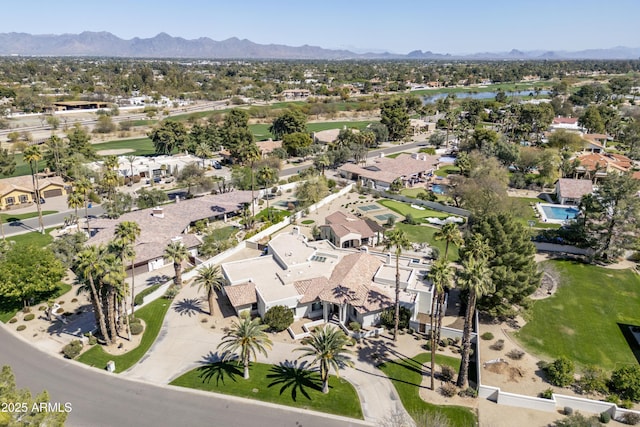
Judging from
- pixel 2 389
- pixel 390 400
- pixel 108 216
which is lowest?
pixel 390 400

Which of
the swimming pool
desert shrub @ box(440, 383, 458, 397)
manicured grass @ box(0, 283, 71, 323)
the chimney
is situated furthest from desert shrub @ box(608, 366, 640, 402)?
the chimney

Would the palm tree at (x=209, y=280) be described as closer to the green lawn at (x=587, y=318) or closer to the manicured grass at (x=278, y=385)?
the manicured grass at (x=278, y=385)

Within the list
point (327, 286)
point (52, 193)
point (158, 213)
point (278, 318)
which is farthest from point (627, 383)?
point (52, 193)

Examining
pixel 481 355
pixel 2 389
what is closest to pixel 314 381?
pixel 481 355

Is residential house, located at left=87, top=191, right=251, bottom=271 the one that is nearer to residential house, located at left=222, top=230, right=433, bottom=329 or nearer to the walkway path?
residential house, located at left=222, top=230, right=433, bottom=329

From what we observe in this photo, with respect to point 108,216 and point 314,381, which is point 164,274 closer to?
point 108,216

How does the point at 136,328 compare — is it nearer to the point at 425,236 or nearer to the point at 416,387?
the point at 416,387

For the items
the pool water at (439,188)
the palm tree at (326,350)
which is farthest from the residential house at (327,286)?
the pool water at (439,188)

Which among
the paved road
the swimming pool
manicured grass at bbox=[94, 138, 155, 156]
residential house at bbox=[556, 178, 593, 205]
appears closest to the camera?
the paved road
